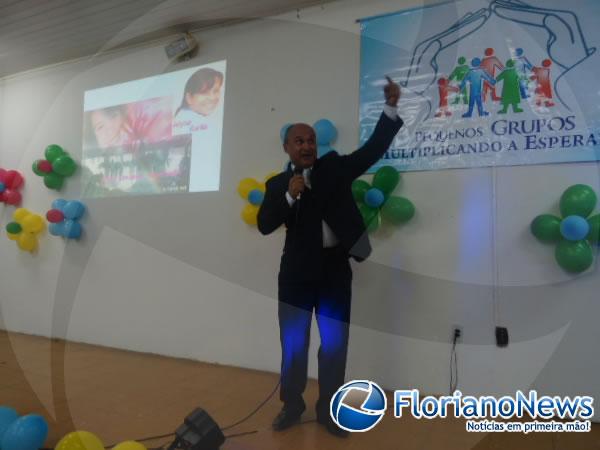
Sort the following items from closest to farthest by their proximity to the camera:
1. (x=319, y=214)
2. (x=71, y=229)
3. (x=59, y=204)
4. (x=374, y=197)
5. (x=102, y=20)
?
(x=319, y=214) → (x=374, y=197) → (x=102, y=20) → (x=71, y=229) → (x=59, y=204)

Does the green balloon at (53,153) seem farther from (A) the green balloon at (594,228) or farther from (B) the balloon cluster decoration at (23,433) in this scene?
(A) the green balloon at (594,228)

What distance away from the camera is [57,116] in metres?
3.31

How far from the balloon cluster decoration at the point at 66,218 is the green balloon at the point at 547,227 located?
3.03m

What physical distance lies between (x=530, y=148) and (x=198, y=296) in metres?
2.09

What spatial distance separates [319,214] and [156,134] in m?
1.70

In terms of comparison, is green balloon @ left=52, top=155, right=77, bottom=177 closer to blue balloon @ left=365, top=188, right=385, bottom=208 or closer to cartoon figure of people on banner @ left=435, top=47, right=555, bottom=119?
blue balloon @ left=365, top=188, right=385, bottom=208

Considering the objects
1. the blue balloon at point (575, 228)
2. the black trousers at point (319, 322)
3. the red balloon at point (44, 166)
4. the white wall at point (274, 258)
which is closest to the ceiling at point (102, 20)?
the white wall at point (274, 258)

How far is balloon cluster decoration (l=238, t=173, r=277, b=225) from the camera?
2.34 meters

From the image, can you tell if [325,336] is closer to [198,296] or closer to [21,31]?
[198,296]

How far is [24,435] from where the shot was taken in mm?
1265

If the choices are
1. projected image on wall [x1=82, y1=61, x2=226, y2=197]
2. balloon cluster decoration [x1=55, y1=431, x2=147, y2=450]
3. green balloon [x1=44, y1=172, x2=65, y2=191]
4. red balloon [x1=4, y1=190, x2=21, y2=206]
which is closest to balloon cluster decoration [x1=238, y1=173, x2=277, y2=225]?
projected image on wall [x1=82, y1=61, x2=226, y2=197]

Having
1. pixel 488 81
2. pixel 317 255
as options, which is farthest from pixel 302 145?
pixel 488 81

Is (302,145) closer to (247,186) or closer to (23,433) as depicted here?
(247,186)

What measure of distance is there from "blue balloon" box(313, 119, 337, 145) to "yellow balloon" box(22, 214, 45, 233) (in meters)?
2.45
